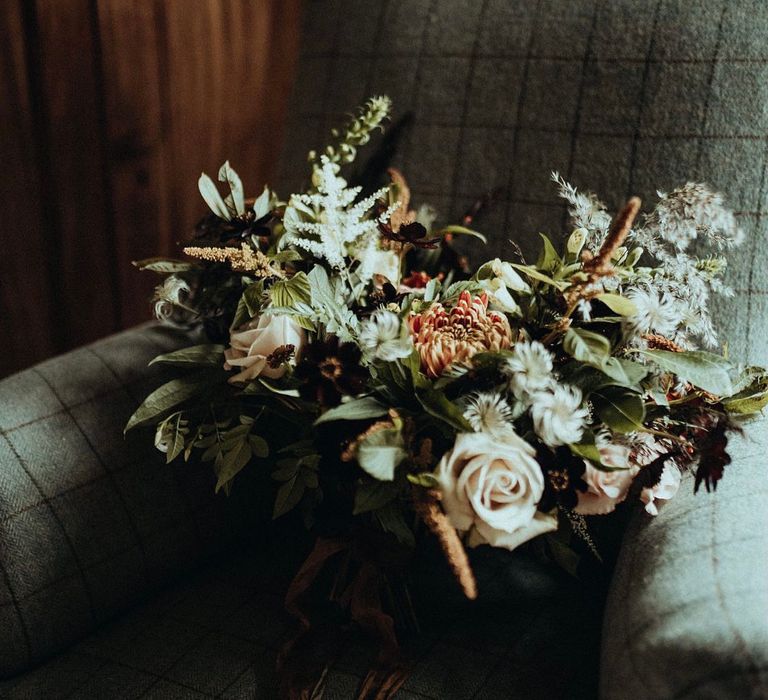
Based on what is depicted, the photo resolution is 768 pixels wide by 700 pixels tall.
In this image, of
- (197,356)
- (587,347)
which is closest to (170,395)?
(197,356)

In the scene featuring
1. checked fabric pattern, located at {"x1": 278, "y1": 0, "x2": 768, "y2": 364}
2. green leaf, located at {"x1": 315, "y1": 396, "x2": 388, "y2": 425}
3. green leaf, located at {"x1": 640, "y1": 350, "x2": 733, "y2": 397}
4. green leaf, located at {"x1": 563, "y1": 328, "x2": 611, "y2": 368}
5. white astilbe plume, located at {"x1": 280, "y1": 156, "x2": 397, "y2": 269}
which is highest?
checked fabric pattern, located at {"x1": 278, "y1": 0, "x2": 768, "y2": 364}

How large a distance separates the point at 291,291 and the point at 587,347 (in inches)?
10.0

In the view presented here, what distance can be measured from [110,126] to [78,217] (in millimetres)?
159

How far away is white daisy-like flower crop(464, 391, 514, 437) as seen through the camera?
0.56 m

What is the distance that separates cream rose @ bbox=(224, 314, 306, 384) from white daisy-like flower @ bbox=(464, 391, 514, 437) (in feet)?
0.55

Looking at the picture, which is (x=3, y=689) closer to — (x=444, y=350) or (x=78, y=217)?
(x=444, y=350)

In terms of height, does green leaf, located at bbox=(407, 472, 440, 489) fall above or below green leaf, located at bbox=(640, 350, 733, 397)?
below

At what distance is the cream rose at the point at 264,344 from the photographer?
25.1 inches

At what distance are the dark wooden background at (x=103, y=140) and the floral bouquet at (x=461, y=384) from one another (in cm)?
54

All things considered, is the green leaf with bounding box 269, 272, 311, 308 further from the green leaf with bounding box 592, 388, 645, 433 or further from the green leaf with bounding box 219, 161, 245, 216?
the green leaf with bounding box 592, 388, 645, 433

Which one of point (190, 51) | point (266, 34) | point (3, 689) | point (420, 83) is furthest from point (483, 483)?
point (266, 34)

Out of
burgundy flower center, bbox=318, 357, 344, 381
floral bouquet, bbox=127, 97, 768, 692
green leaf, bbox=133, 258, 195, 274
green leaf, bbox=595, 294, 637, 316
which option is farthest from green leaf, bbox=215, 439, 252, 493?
green leaf, bbox=595, 294, 637, 316

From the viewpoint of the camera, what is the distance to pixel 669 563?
550 millimetres

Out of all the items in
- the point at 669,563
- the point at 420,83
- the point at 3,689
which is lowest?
the point at 3,689
